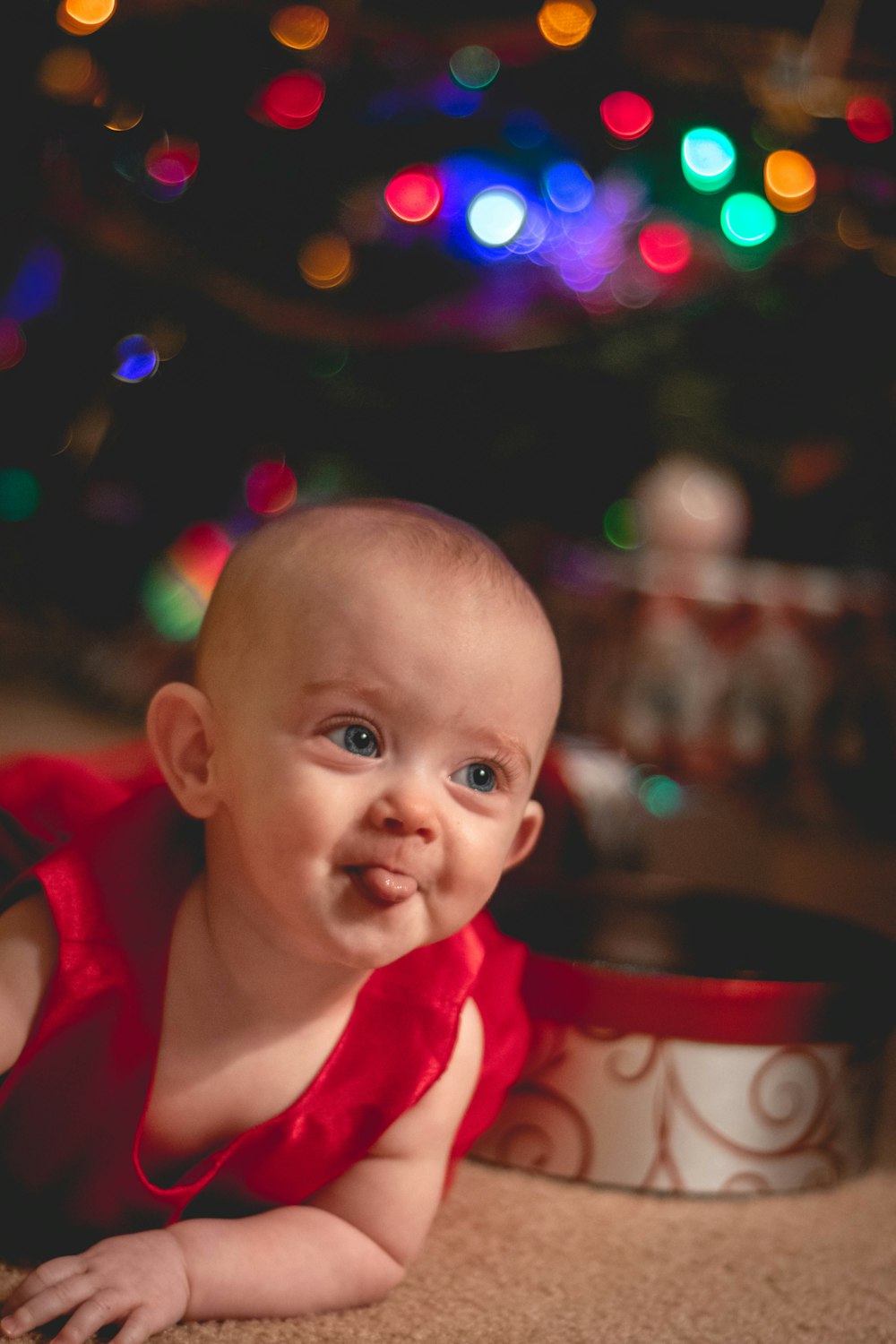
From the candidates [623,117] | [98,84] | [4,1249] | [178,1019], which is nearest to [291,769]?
[178,1019]

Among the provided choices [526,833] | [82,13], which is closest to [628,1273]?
[526,833]

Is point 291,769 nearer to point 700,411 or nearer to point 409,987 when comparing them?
point 409,987

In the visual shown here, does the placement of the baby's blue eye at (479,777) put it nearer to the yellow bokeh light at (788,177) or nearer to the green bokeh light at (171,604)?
the yellow bokeh light at (788,177)

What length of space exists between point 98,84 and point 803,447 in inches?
53.0

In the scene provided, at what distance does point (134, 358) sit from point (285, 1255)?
5.63 feet

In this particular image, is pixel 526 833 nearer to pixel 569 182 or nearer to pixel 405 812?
pixel 405 812

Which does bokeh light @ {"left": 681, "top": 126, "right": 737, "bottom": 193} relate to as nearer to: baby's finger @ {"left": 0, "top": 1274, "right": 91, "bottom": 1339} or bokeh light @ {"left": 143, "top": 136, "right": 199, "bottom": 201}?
bokeh light @ {"left": 143, "top": 136, "right": 199, "bottom": 201}

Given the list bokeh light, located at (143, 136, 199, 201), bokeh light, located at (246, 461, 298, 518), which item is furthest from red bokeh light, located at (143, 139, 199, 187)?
bokeh light, located at (246, 461, 298, 518)

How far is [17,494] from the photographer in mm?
2252

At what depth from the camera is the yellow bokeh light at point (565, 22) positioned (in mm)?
1864

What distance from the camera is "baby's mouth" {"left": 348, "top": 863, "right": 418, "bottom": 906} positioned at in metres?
0.60

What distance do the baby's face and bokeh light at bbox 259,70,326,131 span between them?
54.3 inches

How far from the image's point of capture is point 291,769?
61cm

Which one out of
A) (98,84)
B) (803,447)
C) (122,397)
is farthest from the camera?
(803,447)
